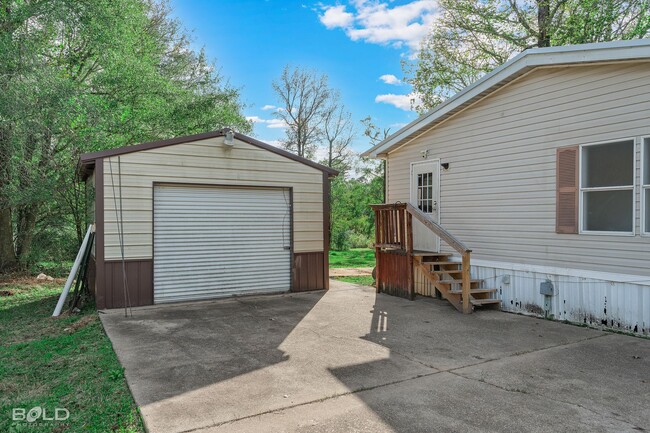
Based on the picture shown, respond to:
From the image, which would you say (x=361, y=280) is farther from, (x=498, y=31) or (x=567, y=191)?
(x=498, y=31)

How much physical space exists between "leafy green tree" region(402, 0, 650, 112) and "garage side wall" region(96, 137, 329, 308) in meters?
10.2

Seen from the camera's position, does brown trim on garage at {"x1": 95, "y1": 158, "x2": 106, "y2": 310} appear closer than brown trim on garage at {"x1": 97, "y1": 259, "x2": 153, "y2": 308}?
Yes

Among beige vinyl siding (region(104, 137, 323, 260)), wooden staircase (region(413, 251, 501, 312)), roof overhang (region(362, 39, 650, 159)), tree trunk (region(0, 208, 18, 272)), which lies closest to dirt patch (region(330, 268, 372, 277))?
beige vinyl siding (region(104, 137, 323, 260))

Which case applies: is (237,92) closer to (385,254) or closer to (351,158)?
(385,254)

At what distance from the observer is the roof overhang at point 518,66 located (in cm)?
508

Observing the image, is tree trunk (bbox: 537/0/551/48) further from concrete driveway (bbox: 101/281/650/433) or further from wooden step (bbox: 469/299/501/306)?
concrete driveway (bbox: 101/281/650/433)

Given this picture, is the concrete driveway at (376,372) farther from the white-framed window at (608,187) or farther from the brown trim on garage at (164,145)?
the brown trim on garage at (164,145)

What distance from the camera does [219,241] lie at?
7496 mm

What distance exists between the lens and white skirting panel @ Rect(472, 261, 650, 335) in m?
5.20

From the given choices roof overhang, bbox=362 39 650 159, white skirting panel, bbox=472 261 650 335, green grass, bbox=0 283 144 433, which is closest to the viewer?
green grass, bbox=0 283 144 433

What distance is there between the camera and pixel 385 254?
324 inches

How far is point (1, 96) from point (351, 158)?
770 inches

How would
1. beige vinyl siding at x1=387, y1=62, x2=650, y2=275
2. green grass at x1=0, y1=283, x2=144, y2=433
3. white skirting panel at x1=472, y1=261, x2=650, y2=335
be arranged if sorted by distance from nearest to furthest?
green grass at x1=0, y1=283, x2=144, y2=433, white skirting panel at x1=472, y1=261, x2=650, y2=335, beige vinyl siding at x1=387, y1=62, x2=650, y2=275

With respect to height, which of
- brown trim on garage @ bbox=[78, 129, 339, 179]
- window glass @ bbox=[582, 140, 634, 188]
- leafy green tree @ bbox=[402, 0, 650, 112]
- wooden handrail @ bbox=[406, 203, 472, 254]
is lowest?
wooden handrail @ bbox=[406, 203, 472, 254]
